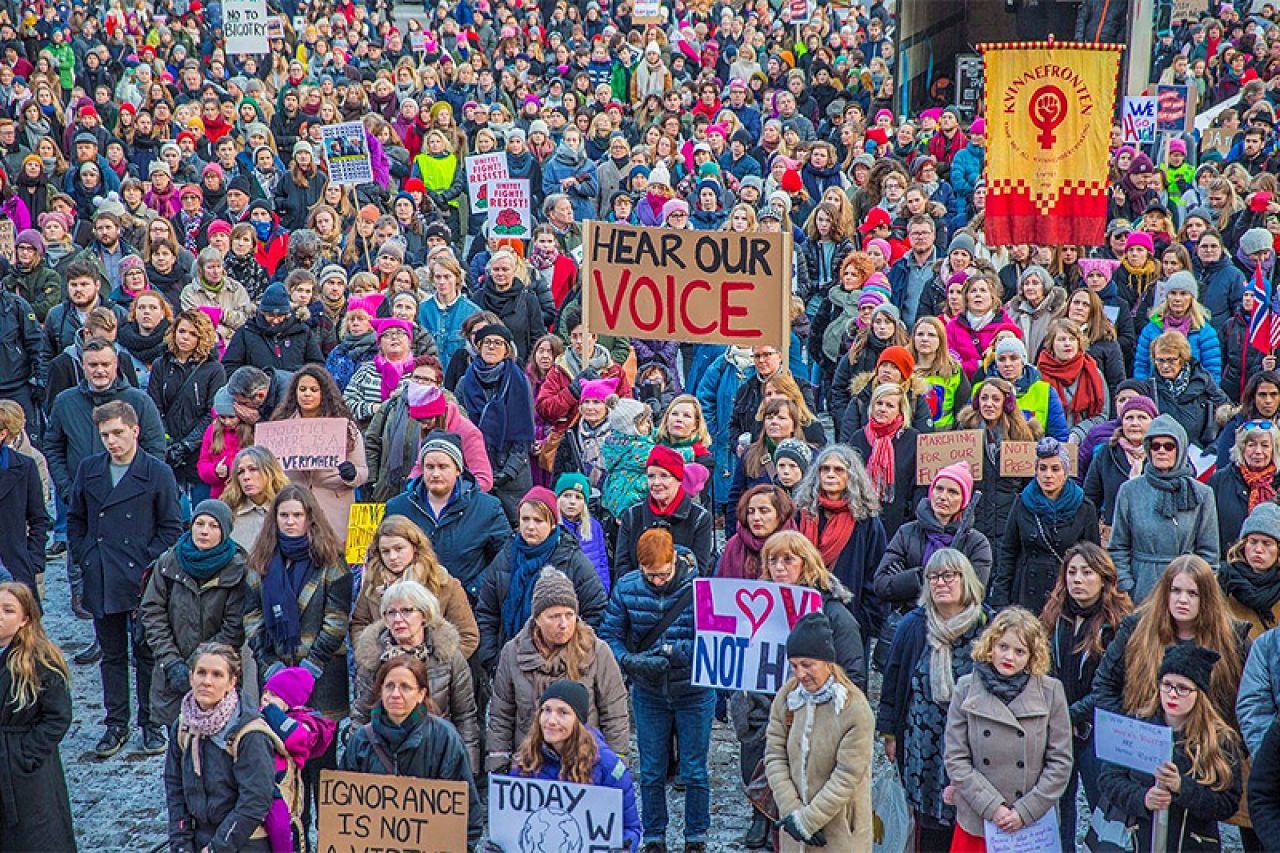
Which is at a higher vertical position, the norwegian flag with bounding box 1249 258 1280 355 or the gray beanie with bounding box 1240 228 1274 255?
the gray beanie with bounding box 1240 228 1274 255

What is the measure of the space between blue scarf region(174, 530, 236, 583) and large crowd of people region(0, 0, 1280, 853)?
1cm

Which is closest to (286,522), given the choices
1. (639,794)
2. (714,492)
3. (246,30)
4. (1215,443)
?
(639,794)

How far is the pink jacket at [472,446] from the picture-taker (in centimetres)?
898

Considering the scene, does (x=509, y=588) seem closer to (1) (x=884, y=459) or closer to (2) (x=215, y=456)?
(2) (x=215, y=456)

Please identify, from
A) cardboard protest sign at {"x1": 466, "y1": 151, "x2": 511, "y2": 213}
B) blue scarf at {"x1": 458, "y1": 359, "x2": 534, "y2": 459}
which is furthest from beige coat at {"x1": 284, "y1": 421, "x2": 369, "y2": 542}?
cardboard protest sign at {"x1": 466, "y1": 151, "x2": 511, "y2": 213}

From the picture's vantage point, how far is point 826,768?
6.56m

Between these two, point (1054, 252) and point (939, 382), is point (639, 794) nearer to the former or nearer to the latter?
point (939, 382)

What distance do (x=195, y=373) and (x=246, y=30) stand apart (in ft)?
46.3

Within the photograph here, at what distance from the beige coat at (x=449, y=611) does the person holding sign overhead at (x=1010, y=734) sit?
88.4 inches

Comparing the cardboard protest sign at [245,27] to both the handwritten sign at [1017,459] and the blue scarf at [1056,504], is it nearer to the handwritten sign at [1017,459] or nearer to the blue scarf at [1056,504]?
the handwritten sign at [1017,459]

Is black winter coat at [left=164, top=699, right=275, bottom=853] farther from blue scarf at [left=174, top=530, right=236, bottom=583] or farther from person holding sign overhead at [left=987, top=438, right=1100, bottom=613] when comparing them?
person holding sign overhead at [left=987, top=438, right=1100, bottom=613]

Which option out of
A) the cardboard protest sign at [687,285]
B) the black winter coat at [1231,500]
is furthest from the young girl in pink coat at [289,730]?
the black winter coat at [1231,500]

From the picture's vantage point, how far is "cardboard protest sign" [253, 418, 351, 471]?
8.91 metres

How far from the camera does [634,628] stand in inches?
299
